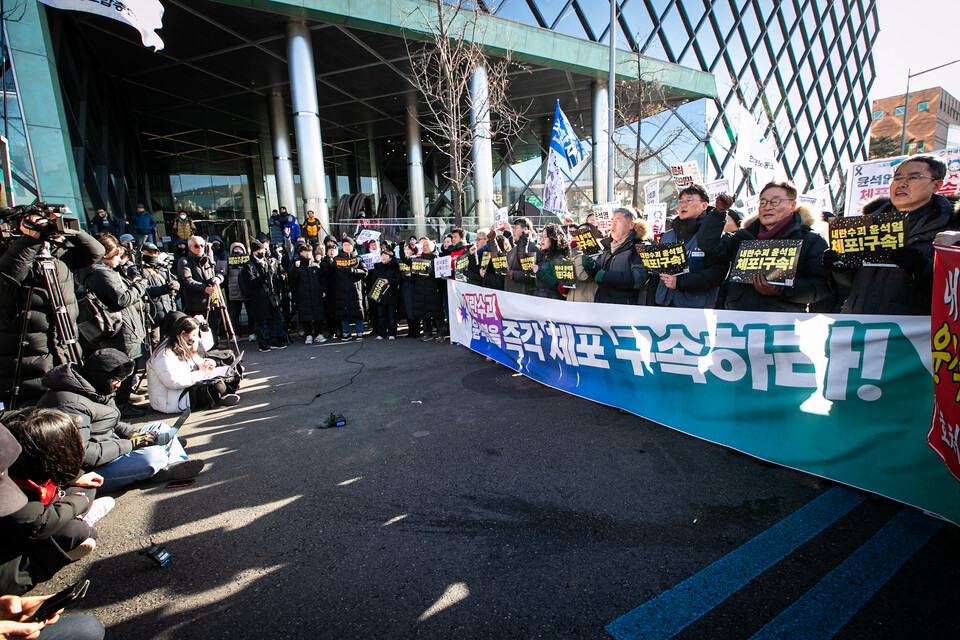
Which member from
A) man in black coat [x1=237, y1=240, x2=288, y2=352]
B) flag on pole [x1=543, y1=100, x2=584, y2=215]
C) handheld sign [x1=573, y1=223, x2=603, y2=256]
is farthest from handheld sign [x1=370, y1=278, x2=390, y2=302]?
handheld sign [x1=573, y1=223, x2=603, y2=256]

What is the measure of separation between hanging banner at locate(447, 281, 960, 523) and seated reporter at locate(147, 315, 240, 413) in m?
4.01

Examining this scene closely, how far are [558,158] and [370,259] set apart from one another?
4644 millimetres

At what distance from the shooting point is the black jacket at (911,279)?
308 cm

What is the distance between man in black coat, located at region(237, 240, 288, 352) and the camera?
8.09 meters

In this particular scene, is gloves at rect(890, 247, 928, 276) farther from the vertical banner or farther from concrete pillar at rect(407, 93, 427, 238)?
concrete pillar at rect(407, 93, 427, 238)

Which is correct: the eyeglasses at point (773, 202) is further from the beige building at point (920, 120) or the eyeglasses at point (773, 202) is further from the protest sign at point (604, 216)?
the beige building at point (920, 120)

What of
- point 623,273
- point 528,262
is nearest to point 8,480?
point 623,273

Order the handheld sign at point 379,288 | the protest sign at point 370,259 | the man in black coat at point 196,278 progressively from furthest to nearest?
the protest sign at point 370,259, the handheld sign at point 379,288, the man in black coat at point 196,278

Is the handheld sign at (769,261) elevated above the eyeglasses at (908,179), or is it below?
below

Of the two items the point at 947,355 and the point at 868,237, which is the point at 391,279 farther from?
the point at 947,355

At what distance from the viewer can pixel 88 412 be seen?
3264mm

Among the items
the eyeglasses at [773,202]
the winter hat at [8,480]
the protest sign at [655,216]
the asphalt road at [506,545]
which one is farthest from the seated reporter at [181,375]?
the protest sign at [655,216]

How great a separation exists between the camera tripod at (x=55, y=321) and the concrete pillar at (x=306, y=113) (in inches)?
443

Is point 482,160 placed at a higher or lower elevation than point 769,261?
higher
